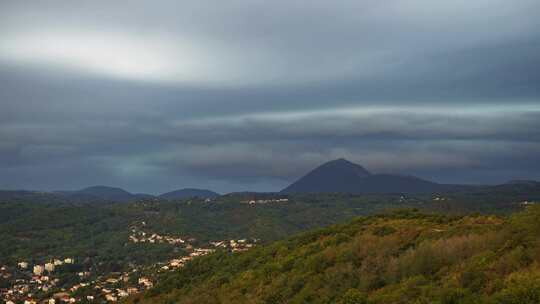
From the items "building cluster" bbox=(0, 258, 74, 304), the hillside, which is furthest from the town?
the hillside

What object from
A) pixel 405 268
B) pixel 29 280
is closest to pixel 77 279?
pixel 29 280

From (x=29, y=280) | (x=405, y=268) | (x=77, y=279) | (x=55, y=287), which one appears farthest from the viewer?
(x=77, y=279)

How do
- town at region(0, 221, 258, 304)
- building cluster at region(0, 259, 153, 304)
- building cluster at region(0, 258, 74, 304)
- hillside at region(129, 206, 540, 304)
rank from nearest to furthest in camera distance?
hillside at region(129, 206, 540, 304)
building cluster at region(0, 259, 153, 304)
town at region(0, 221, 258, 304)
building cluster at region(0, 258, 74, 304)

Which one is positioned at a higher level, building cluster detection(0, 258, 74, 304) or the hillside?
the hillside

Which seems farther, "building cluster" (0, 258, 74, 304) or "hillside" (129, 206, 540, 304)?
"building cluster" (0, 258, 74, 304)

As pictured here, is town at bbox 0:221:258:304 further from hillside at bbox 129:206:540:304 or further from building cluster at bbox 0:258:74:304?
hillside at bbox 129:206:540:304

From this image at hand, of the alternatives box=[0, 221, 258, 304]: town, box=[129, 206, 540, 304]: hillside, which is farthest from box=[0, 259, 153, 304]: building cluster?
box=[129, 206, 540, 304]: hillside

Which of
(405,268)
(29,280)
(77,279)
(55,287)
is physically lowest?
(77,279)

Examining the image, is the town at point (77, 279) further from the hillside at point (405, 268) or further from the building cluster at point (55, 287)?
the hillside at point (405, 268)

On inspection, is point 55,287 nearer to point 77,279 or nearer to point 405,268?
point 77,279

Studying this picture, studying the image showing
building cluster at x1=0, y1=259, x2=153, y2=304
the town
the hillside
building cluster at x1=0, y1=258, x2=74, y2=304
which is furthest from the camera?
building cluster at x1=0, y1=258, x2=74, y2=304
